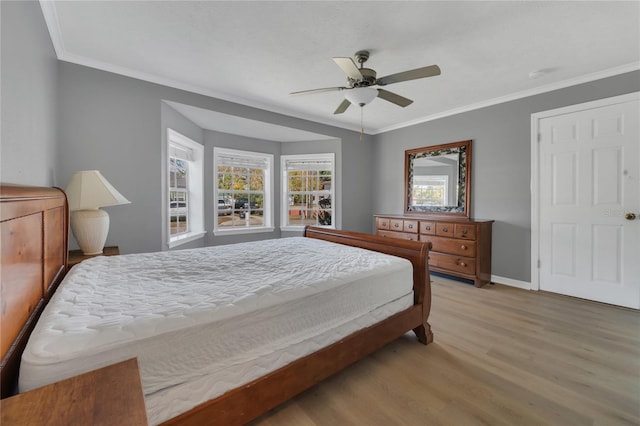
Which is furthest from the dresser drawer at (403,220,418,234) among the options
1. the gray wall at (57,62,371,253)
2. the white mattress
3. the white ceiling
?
the gray wall at (57,62,371,253)

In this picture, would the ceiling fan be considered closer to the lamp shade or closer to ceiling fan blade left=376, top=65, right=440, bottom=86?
ceiling fan blade left=376, top=65, right=440, bottom=86

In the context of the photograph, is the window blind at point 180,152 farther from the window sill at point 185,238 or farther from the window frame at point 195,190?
the window sill at point 185,238

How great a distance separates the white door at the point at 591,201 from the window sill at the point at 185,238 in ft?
14.7

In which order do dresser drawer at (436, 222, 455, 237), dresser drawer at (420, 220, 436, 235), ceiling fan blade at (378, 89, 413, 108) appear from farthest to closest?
dresser drawer at (420, 220, 436, 235)
dresser drawer at (436, 222, 455, 237)
ceiling fan blade at (378, 89, 413, 108)

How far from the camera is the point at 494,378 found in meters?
1.69

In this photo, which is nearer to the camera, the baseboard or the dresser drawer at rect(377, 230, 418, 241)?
the baseboard

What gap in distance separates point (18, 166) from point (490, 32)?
3.24 m

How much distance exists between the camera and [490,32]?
210cm

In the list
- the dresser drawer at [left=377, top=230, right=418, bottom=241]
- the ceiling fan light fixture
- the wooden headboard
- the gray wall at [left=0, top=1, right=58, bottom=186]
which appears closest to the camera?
the wooden headboard

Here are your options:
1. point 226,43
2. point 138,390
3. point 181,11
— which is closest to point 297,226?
point 226,43

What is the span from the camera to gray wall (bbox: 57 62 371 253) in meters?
2.49

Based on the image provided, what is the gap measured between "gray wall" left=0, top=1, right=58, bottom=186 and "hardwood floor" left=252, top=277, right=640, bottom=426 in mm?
1884

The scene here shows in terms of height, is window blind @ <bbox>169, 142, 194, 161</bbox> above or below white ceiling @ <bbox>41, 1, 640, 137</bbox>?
below

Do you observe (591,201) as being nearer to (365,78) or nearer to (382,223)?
(382,223)
